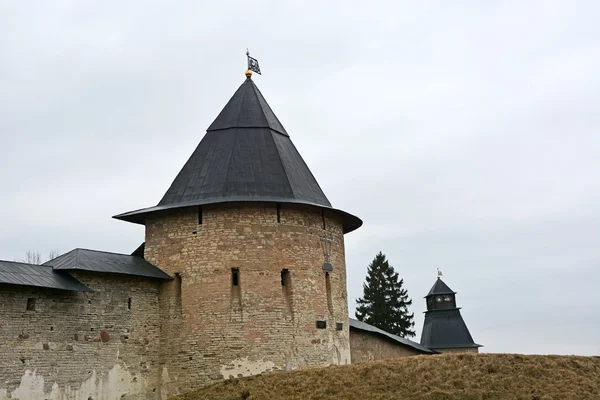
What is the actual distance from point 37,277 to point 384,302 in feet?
96.4

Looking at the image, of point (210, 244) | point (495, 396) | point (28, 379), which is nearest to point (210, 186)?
point (210, 244)

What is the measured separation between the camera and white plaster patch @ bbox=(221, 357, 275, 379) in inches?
671

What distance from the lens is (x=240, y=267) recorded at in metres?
17.8

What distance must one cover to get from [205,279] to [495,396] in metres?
7.42

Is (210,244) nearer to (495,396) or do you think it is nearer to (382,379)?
(382,379)

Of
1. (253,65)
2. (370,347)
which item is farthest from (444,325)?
(253,65)

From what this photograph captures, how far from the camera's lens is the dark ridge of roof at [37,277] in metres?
15.1

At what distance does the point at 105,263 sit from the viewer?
57.3 feet

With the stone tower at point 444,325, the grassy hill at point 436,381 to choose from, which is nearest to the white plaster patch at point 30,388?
the grassy hill at point 436,381

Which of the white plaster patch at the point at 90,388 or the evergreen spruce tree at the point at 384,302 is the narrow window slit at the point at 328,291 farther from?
the evergreen spruce tree at the point at 384,302

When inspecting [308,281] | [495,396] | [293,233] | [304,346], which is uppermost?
[293,233]

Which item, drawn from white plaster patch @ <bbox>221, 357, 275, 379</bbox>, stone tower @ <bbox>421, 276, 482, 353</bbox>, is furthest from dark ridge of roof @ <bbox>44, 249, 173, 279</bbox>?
stone tower @ <bbox>421, 276, 482, 353</bbox>

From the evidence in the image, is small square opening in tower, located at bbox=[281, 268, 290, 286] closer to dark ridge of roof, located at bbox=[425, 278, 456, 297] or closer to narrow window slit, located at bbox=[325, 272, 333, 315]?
narrow window slit, located at bbox=[325, 272, 333, 315]

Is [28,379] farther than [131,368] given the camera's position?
No
